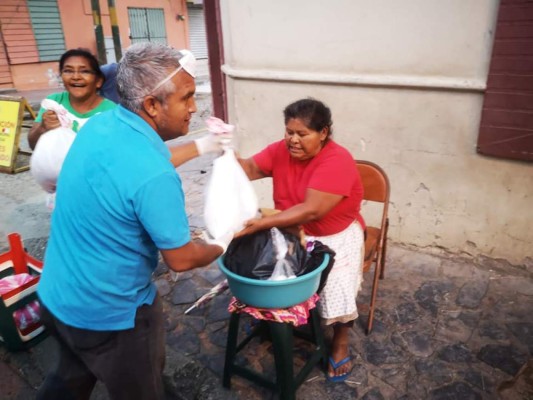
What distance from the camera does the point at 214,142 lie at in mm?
2273

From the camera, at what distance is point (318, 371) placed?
2592 mm

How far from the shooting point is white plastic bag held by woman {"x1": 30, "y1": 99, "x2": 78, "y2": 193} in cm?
284

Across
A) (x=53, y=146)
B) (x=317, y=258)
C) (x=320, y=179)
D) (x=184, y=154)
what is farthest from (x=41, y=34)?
(x=317, y=258)

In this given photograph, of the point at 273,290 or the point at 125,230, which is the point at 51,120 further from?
the point at 273,290

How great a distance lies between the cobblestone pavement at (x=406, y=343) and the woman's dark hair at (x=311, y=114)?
1.43m

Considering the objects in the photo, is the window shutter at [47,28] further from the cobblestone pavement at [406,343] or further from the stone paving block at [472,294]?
the stone paving block at [472,294]

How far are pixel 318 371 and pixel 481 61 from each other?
2.43m

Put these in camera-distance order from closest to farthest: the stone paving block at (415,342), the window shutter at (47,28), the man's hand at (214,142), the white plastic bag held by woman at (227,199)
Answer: the white plastic bag held by woman at (227,199), the man's hand at (214,142), the stone paving block at (415,342), the window shutter at (47,28)

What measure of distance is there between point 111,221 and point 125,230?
6 cm

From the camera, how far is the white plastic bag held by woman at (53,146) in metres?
2.84

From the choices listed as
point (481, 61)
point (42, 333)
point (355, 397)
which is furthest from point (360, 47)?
point (42, 333)

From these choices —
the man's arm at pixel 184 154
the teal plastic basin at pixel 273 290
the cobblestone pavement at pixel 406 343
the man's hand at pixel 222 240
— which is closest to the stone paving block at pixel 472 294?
the cobblestone pavement at pixel 406 343

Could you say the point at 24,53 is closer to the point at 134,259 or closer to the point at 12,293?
the point at 12,293

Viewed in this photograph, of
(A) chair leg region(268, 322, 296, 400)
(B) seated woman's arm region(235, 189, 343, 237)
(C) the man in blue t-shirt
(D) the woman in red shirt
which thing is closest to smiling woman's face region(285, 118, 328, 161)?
(D) the woman in red shirt
